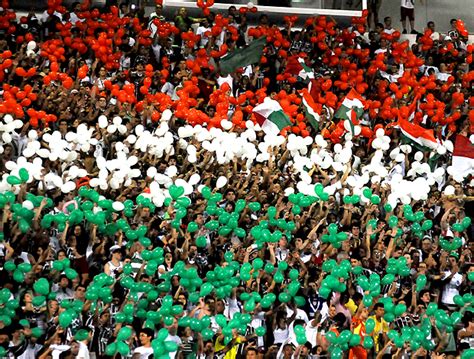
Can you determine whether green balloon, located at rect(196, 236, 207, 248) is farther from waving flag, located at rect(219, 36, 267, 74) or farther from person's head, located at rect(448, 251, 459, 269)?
waving flag, located at rect(219, 36, 267, 74)

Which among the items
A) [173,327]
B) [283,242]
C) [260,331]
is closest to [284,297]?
[260,331]

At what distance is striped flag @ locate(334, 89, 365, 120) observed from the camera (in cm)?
1213

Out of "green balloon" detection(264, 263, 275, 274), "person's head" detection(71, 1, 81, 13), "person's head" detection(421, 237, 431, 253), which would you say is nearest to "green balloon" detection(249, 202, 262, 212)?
"green balloon" detection(264, 263, 275, 274)

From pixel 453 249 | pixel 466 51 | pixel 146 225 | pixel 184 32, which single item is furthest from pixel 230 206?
pixel 466 51

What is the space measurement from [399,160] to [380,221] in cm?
118

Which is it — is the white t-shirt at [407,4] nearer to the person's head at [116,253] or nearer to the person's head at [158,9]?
the person's head at [158,9]

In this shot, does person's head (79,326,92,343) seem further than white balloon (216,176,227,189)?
No

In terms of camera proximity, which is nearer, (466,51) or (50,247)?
(50,247)

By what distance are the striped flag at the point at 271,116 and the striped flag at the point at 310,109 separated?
0.33 m

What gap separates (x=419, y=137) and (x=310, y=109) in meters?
1.29

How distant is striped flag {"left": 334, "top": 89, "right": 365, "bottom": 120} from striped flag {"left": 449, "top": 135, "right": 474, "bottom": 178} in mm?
1188

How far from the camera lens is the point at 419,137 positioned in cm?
1190

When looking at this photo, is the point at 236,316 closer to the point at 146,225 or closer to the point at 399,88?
the point at 146,225

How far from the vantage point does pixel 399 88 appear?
42.5ft
